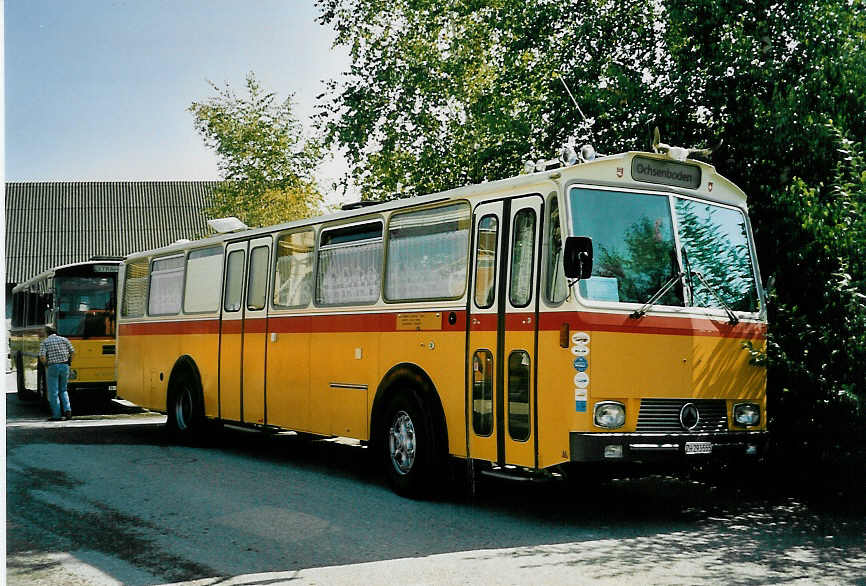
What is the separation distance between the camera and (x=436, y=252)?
10.1 metres

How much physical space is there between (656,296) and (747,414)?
1450mm

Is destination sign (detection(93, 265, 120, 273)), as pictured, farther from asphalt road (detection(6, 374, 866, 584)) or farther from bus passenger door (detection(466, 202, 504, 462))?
bus passenger door (detection(466, 202, 504, 462))

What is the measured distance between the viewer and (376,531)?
8.28 metres

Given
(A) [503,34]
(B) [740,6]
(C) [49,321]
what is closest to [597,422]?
(B) [740,6]

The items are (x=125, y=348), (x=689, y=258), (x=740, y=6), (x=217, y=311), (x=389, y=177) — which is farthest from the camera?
(x=389, y=177)

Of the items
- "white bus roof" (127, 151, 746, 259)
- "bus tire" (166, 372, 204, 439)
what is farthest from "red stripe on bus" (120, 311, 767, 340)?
"bus tire" (166, 372, 204, 439)

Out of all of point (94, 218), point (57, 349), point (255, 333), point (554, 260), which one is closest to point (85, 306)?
point (57, 349)

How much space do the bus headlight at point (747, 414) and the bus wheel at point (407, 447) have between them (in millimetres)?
2742

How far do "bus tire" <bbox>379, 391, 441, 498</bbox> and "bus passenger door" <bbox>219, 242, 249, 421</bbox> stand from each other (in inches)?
149

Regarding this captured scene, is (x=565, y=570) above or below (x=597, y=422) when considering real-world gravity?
below

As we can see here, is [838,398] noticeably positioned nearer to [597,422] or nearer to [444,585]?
[597,422]

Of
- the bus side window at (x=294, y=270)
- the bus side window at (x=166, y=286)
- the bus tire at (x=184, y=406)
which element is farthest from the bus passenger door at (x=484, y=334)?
the bus side window at (x=166, y=286)

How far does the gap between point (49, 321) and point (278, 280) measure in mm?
10494

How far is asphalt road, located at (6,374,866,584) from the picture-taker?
22.8 feet
